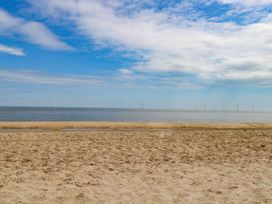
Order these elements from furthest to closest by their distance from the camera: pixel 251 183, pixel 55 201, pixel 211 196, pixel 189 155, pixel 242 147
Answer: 1. pixel 242 147
2. pixel 189 155
3. pixel 251 183
4. pixel 211 196
5. pixel 55 201

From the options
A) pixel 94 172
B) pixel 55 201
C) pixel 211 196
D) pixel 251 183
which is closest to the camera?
pixel 55 201

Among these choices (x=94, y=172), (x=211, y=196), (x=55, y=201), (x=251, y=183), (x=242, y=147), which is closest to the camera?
(x=55, y=201)

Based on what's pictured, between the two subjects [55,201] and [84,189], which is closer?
[55,201]

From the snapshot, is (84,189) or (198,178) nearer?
(84,189)

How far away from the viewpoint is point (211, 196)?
27.6 feet

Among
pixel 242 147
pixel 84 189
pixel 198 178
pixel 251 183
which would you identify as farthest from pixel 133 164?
pixel 242 147

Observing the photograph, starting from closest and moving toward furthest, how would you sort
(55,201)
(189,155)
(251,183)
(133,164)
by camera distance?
(55,201) < (251,183) < (133,164) < (189,155)

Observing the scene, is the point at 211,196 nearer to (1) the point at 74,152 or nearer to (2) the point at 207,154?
(2) the point at 207,154

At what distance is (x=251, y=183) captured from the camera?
962cm

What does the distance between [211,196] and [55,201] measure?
12.7 feet

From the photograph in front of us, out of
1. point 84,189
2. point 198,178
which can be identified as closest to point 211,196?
point 198,178

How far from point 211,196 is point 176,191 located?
0.92 m

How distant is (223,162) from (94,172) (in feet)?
16.8

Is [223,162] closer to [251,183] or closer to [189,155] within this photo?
[189,155]
